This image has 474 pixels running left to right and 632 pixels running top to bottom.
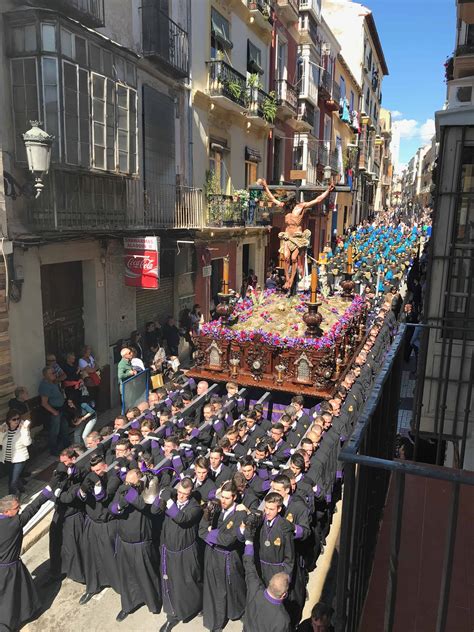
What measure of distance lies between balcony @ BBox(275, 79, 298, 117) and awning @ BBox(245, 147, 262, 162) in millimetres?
2700

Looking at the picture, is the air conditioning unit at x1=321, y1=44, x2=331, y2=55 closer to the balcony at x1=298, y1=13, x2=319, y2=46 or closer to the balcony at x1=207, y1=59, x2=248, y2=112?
the balcony at x1=298, y1=13, x2=319, y2=46

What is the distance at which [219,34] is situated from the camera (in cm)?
1642

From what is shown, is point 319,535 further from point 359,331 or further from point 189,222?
point 189,222

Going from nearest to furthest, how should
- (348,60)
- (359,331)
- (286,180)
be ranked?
1. (359,331)
2. (286,180)
3. (348,60)

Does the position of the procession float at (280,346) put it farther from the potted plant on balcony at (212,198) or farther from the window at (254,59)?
the window at (254,59)

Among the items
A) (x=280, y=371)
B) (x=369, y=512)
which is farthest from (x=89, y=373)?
(x=369, y=512)

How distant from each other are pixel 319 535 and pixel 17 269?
6.34 meters

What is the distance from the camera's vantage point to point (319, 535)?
6.20m

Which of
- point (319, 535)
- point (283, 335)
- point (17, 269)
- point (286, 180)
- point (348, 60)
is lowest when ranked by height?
point (319, 535)

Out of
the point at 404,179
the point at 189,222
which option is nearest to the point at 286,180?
the point at 189,222

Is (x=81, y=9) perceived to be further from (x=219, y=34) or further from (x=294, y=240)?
(x=219, y=34)

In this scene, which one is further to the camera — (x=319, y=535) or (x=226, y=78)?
(x=226, y=78)

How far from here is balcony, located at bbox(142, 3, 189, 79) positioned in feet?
40.3

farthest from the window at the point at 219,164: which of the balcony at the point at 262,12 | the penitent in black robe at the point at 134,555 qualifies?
the penitent in black robe at the point at 134,555
